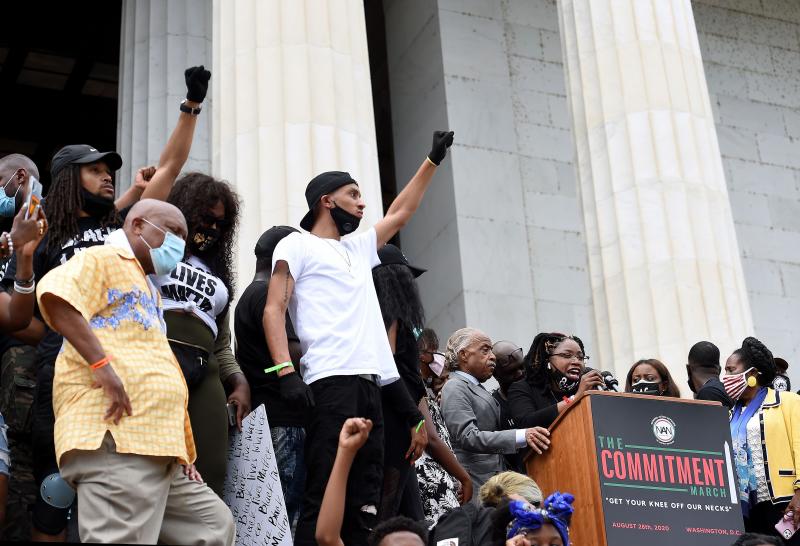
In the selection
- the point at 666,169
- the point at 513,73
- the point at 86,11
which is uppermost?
the point at 86,11

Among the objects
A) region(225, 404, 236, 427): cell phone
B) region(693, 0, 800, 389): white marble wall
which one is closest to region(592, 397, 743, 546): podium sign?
region(225, 404, 236, 427): cell phone

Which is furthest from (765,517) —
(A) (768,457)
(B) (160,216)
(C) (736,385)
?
(B) (160,216)

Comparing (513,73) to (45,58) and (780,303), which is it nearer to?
(780,303)

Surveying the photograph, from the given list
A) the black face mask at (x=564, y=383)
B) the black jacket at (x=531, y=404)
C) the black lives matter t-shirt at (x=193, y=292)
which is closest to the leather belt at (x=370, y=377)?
the black lives matter t-shirt at (x=193, y=292)

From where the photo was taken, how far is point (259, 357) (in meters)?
6.89

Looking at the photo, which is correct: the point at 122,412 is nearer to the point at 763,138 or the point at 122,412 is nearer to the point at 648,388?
the point at 648,388

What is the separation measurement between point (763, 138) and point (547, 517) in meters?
13.7

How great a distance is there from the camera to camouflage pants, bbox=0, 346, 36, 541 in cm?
582

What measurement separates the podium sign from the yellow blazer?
542 millimetres

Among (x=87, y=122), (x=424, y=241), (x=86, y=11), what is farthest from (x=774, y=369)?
(x=87, y=122)

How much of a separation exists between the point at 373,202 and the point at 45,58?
14675mm

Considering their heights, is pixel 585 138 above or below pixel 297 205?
above

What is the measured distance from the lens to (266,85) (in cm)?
1104

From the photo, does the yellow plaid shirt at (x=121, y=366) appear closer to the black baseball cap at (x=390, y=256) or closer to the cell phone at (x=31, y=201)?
the cell phone at (x=31, y=201)
